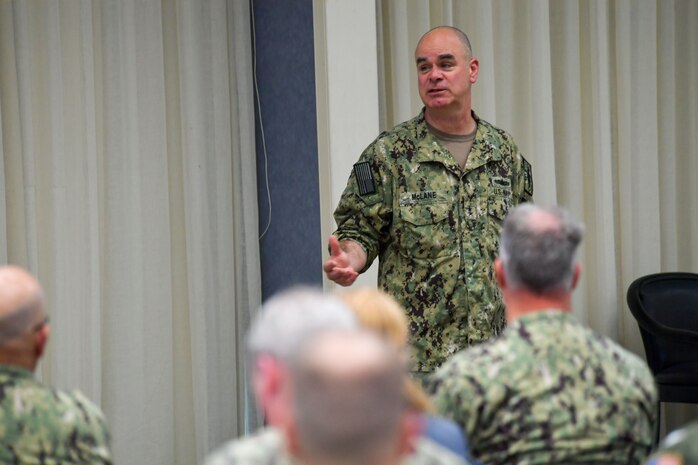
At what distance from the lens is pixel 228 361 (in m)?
5.29

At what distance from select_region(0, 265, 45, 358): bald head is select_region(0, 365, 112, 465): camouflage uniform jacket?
0.05 meters

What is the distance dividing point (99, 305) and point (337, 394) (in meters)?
3.55

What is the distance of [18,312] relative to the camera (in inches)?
85.0

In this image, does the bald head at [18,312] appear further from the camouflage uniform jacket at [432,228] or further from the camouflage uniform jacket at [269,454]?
the camouflage uniform jacket at [432,228]

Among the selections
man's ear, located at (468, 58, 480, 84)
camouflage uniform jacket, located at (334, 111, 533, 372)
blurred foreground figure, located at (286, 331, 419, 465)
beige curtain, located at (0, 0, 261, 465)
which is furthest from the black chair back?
blurred foreground figure, located at (286, 331, 419, 465)

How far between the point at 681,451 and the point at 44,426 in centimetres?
115

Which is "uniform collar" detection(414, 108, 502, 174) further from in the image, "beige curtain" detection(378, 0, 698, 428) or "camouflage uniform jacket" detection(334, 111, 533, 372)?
"beige curtain" detection(378, 0, 698, 428)

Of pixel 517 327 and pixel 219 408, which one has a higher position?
pixel 517 327

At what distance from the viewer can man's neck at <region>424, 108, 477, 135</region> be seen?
4.11 m

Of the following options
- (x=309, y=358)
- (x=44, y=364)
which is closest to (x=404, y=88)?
(x=44, y=364)

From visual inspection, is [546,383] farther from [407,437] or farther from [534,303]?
[407,437]

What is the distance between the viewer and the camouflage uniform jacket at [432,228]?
398cm

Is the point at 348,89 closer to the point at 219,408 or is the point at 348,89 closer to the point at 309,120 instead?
the point at 309,120

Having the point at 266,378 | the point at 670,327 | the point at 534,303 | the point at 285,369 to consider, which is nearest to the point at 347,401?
the point at 285,369
